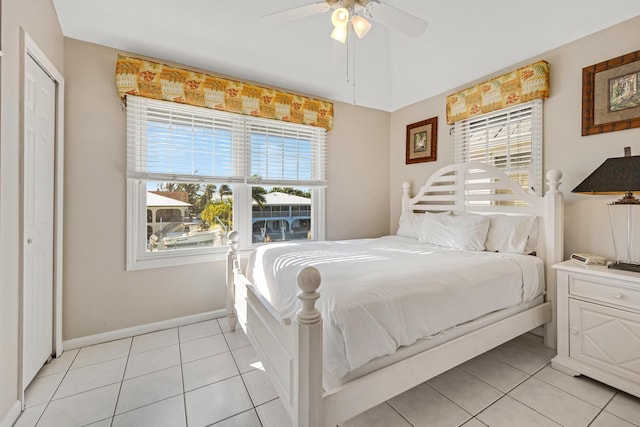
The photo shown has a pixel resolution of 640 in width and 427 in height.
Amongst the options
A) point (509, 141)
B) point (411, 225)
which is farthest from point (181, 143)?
point (509, 141)

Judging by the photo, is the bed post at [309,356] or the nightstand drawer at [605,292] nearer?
the bed post at [309,356]

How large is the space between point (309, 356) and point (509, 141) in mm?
2834

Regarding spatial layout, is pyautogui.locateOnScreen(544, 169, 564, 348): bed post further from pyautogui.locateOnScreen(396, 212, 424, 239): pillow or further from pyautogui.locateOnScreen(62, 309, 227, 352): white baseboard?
pyautogui.locateOnScreen(62, 309, 227, 352): white baseboard

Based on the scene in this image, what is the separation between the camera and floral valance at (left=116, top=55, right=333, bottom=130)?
2404 millimetres

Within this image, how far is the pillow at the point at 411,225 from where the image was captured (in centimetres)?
315

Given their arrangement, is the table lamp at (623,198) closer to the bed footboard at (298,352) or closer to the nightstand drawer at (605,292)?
the nightstand drawer at (605,292)

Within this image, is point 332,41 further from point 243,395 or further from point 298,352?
point 243,395

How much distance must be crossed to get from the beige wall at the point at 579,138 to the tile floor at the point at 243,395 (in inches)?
40.9

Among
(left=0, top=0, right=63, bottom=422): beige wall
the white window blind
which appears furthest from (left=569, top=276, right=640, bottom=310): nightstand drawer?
(left=0, top=0, right=63, bottom=422): beige wall

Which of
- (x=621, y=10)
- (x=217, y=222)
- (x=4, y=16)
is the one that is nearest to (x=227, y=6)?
(x=4, y=16)

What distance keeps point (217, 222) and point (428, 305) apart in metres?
2.26

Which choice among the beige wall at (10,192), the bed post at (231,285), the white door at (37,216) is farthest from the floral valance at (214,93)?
the bed post at (231,285)

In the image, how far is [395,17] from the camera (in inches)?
68.2

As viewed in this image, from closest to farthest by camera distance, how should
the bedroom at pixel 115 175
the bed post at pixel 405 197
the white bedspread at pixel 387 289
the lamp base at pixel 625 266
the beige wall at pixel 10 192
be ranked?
1. the white bedspread at pixel 387 289
2. the beige wall at pixel 10 192
3. the lamp base at pixel 625 266
4. the bedroom at pixel 115 175
5. the bed post at pixel 405 197
